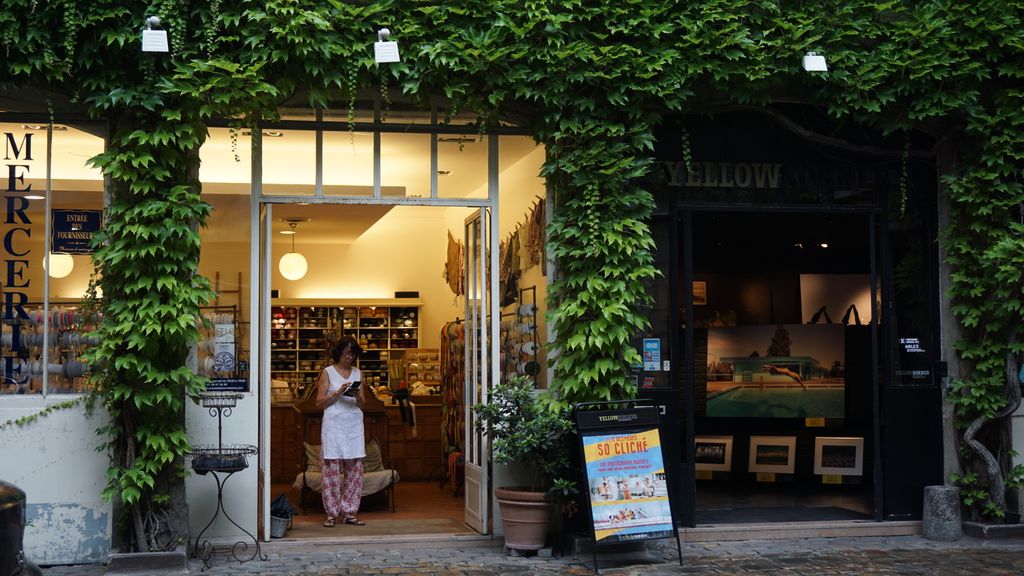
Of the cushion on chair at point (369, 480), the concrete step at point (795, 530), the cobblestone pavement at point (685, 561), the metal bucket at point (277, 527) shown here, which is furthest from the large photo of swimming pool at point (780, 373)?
the metal bucket at point (277, 527)

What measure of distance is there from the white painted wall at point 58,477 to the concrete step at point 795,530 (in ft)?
15.0

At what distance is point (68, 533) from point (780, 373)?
7064mm

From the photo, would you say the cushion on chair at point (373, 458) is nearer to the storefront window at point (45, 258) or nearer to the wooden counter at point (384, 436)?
the wooden counter at point (384, 436)

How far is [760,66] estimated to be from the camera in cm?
868

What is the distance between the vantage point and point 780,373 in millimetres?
11742

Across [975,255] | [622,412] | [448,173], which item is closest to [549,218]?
[448,173]

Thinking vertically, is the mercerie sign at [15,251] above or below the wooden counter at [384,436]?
above

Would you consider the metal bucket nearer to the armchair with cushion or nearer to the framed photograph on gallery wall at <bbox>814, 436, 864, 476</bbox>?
the armchair with cushion

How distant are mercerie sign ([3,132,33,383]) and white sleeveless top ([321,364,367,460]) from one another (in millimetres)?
2562

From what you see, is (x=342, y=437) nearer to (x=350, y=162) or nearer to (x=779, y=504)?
(x=350, y=162)

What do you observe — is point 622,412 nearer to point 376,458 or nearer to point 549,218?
point 549,218

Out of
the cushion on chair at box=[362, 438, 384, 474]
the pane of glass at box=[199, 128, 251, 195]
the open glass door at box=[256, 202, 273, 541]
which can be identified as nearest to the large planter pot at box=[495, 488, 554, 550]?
the open glass door at box=[256, 202, 273, 541]

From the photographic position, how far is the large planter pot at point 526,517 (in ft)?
27.8

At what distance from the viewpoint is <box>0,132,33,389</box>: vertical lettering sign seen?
27.4 ft
